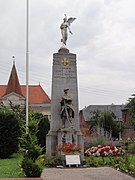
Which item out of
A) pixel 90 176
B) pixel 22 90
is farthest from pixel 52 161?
pixel 22 90

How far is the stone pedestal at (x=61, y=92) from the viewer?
69.9 ft

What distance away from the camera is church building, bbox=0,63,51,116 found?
72312 millimetres

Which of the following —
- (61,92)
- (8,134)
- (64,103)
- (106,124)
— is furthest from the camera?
(106,124)

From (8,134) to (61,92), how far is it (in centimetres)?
560

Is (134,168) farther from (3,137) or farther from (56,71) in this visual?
(3,137)

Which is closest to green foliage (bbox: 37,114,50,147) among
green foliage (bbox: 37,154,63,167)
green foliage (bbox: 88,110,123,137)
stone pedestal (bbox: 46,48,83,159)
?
stone pedestal (bbox: 46,48,83,159)

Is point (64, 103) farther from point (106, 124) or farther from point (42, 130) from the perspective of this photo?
point (106, 124)

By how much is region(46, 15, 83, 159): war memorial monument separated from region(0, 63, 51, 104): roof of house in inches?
2009

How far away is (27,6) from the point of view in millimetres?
25969

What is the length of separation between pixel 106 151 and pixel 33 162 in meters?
9.38

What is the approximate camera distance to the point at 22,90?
80.2 metres

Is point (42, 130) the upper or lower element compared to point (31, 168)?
upper

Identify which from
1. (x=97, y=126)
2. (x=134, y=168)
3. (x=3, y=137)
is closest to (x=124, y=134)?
(x=97, y=126)

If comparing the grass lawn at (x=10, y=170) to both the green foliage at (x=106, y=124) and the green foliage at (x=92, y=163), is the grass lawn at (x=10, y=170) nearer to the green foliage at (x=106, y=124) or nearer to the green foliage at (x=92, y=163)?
the green foliage at (x=92, y=163)
